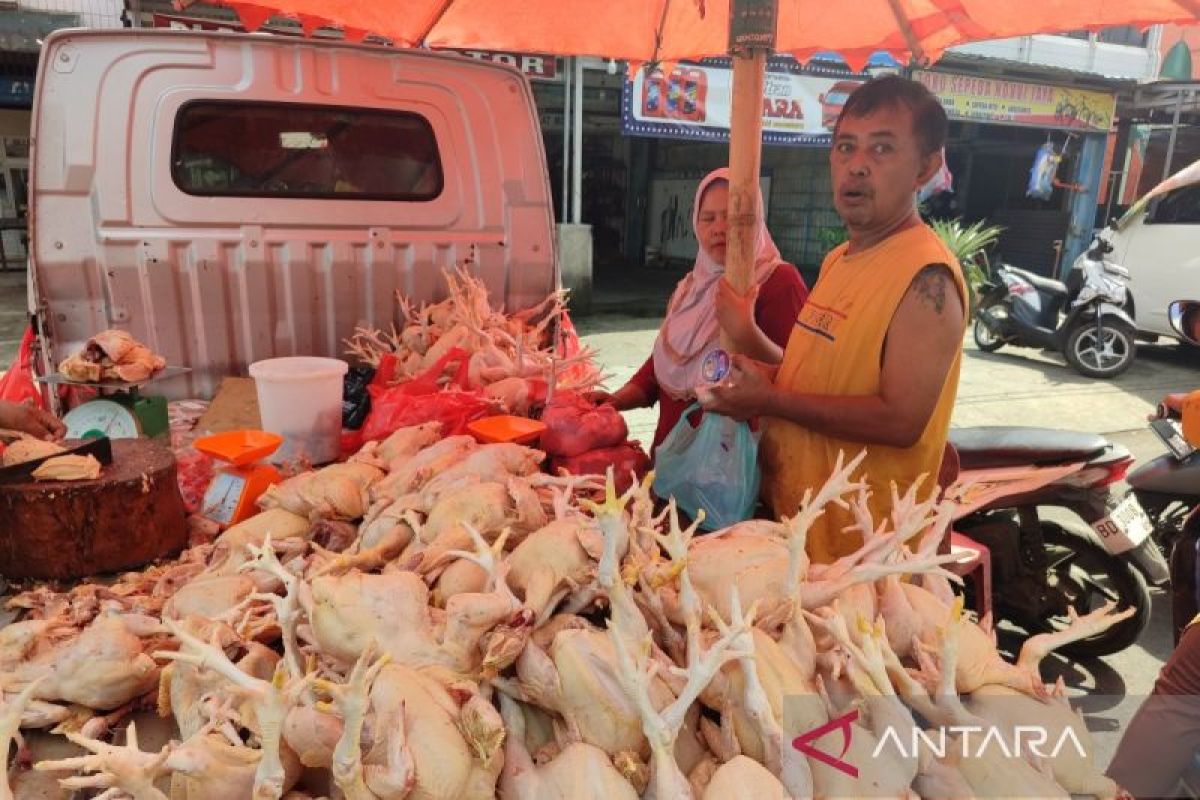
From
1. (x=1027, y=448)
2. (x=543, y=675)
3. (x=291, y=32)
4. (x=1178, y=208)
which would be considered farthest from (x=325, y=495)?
(x=1178, y=208)

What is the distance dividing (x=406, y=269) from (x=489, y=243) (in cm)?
39

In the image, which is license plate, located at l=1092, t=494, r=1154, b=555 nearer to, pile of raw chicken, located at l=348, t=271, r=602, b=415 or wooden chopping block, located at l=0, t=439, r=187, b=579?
pile of raw chicken, located at l=348, t=271, r=602, b=415

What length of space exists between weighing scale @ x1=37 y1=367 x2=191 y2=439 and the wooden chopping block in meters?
0.66

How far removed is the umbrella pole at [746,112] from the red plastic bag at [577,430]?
59cm

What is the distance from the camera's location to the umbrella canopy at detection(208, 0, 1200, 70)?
2254 mm

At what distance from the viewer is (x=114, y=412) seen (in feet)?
7.80

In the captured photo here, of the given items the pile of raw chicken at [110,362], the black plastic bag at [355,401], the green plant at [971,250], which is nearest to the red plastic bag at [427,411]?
the black plastic bag at [355,401]

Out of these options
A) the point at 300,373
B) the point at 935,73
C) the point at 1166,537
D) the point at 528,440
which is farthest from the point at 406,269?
the point at 935,73

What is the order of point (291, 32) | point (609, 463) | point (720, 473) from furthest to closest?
1. point (291, 32)
2. point (609, 463)
3. point (720, 473)

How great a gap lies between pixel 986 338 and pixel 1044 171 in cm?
609

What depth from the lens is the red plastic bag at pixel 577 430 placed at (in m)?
2.13

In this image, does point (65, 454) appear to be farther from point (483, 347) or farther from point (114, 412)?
point (483, 347)

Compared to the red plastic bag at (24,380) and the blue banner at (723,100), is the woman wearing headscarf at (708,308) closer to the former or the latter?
the red plastic bag at (24,380)

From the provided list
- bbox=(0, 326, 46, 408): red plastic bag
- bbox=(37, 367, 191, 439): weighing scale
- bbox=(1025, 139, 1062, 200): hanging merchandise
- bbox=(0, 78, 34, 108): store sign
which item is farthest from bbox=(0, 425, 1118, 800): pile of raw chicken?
bbox=(1025, 139, 1062, 200): hanging merchandise
